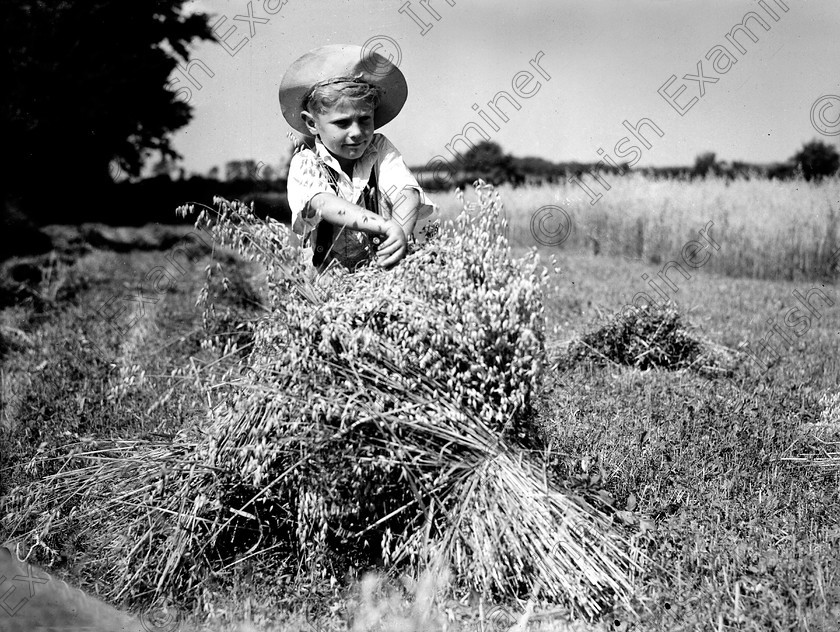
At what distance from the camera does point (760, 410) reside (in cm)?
420

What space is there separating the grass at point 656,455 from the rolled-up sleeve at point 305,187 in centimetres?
76

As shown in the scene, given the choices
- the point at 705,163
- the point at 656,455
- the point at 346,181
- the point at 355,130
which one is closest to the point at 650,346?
the point at 656,455

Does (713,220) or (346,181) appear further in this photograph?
(713,220)

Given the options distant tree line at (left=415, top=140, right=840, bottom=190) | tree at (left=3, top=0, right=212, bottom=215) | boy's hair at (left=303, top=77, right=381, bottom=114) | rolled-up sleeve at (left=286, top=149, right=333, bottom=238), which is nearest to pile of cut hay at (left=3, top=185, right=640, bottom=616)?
rolled-up sleeve at (left=286, top=149, right=333, bottom=238)

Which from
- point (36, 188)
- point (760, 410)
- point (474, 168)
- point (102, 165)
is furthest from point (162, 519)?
point (474, 168)

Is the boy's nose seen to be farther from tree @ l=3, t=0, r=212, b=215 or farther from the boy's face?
tree @ l=3, t=0, r=212, b=215

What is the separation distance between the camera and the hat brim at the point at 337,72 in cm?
340

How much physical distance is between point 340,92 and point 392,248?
2.82 feet

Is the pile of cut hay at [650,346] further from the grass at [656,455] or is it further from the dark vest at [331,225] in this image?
the dark vest at [331,225]

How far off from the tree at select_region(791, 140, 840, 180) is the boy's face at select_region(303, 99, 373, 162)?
40.2ft

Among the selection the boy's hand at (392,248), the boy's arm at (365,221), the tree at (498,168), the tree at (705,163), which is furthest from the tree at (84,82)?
the boy's hand at (392,248)

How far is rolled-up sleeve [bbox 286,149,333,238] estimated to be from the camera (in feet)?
10.8

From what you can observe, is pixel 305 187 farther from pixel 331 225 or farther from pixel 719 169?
pixel 719 169

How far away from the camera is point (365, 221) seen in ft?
10.2
